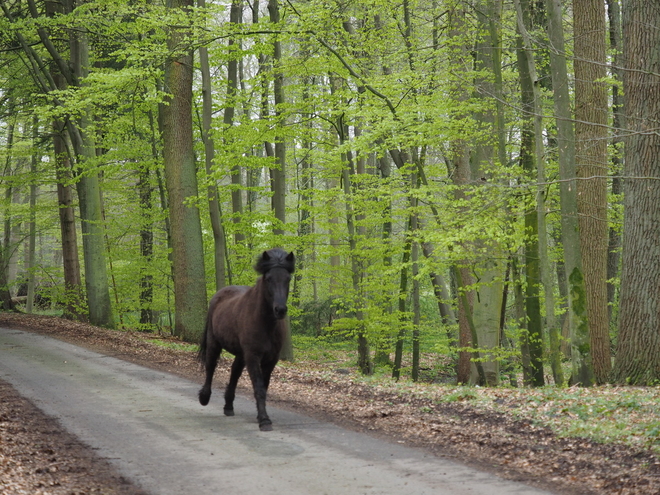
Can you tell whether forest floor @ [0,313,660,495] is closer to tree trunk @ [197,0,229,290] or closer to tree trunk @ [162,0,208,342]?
tree trunk @ [197,0,229,290]

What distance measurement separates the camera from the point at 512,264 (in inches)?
583

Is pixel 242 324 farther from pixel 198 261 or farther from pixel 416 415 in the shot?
pixel 198 261

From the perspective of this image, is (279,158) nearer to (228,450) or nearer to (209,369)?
(209,369)

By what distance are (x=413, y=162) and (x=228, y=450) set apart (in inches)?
423

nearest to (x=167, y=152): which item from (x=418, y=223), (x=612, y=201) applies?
(x=418, y=223)

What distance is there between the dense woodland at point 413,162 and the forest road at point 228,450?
17.0 feet

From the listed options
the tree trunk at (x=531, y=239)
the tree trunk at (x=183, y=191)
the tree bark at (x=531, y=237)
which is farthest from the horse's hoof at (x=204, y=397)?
the tree trunk at (x=183, y=191)

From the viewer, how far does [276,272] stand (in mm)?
7434

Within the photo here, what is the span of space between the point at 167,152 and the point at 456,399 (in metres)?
11.5

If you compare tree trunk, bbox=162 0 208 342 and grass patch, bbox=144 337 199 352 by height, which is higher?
tree trunk, bbox=162 0 208 342

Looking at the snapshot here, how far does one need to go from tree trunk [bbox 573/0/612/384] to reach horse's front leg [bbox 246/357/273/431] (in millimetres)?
8287

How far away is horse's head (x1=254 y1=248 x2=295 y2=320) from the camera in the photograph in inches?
288

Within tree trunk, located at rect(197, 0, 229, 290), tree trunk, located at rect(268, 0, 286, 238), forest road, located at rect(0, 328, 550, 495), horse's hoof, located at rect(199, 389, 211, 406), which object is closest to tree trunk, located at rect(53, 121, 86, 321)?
tree trunk, located at rect(197, 0, 229, 290)

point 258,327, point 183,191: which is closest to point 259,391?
point 258,327
